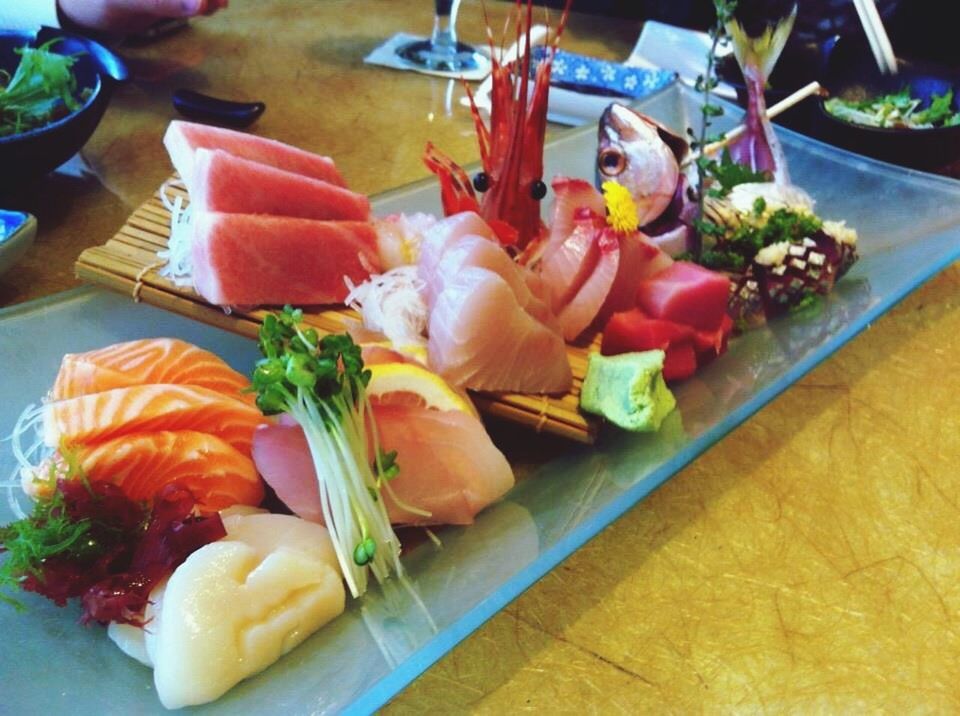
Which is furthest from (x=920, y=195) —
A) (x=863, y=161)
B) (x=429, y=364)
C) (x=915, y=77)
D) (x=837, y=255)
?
(x=429, y=364)

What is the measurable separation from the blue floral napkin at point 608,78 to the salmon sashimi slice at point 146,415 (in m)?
1.84

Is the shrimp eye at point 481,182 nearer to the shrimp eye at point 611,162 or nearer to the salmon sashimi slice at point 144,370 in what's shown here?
the shrimp eye at point 611,162

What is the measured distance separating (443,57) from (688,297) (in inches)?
79.3

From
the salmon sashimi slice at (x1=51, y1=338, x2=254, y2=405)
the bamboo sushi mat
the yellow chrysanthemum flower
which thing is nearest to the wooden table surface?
the bamboo sushi mat

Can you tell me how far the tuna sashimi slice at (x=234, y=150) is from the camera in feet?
5.42

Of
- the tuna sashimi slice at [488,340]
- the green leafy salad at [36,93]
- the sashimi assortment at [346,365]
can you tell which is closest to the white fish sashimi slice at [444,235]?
the sashimi assortment at [346,365]

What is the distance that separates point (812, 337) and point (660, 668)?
86 centimetres

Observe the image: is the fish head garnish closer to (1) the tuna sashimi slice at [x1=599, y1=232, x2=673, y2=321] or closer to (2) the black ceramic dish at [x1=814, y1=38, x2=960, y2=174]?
(1) the tuna sashimi slice at [x1=599, y1=232, x2=673, y2=321]

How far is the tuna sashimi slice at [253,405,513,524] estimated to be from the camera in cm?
127

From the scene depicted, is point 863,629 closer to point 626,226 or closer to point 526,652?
point 526,652

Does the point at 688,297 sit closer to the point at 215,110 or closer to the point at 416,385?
the point at 416,385

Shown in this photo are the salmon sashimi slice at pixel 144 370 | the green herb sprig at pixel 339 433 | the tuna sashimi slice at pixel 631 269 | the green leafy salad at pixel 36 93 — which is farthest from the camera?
the green leafy salad at pixel 36 93

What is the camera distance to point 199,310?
5.11ft

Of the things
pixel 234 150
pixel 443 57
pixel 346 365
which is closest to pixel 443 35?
pixel 443 57
